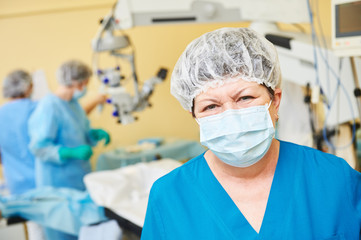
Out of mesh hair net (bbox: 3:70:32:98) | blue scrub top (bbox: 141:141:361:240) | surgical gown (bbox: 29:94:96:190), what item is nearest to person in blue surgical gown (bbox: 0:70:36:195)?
mesh hair net (bbox: 3:70:32:98)

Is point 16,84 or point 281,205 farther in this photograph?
point 16,84

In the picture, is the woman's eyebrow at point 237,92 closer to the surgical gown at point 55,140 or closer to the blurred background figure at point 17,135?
the surgical gown at point 55,140

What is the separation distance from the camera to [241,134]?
1009mm

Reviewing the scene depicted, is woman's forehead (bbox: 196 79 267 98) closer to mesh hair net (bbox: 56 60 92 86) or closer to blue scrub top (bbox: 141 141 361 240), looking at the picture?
blue scrub top (bbox: 141 141 361 240)

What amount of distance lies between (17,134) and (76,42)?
4.96 feet

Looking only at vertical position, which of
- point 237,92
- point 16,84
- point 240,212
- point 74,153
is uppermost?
point 237,92

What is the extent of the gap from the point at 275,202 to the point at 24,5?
3.64m

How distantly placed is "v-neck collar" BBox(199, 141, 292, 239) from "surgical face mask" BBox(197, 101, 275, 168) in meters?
0.09

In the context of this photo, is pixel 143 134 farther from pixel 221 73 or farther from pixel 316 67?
pixel 221 73

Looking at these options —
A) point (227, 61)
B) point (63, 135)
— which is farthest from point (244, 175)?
point (63, 135)

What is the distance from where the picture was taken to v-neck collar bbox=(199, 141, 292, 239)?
1.02 m

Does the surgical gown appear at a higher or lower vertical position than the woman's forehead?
lower

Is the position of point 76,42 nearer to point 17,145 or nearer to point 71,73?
point 71,73

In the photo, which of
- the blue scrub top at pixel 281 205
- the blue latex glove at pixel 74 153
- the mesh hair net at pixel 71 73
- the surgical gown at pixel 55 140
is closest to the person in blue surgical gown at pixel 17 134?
the surgical gown at pixel 55 140
